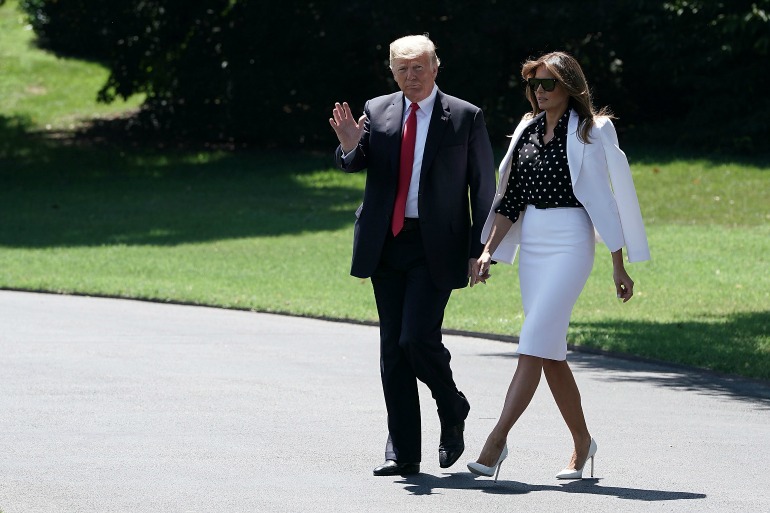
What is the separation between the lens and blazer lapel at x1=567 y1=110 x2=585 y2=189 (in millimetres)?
6590

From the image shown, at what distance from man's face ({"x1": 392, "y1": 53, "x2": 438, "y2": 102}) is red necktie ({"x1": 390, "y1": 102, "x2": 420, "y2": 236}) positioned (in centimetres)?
9

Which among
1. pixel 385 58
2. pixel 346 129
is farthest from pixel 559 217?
pixel 385 58

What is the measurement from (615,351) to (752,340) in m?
1.28

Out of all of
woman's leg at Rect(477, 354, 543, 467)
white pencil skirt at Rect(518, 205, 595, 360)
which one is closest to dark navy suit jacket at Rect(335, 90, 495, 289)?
white pencil skirt at Rect(518, 205, 595, 360)

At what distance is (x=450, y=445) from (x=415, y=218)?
1.04 metres

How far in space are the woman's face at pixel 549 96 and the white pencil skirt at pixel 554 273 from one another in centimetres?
45

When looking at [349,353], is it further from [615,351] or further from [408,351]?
[408,351]

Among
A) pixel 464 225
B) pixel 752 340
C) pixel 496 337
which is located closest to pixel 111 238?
pixel 496 337

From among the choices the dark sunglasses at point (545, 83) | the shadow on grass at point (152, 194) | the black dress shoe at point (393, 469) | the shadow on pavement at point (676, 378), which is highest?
the dark sunglasses at point (545, 83)

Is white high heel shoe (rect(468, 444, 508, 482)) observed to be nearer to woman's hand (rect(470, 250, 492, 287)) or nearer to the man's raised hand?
woman's hand (rect(470, 250, 492, 287))

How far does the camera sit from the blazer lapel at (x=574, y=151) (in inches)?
259

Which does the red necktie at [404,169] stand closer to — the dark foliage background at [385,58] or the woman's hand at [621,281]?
the woman's hand at [621,281]

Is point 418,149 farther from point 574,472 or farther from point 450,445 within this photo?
point 574,472

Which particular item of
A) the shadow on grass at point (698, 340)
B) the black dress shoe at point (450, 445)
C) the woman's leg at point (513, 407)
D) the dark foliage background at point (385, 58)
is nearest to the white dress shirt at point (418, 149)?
the woman's leg at point (513, 407)
